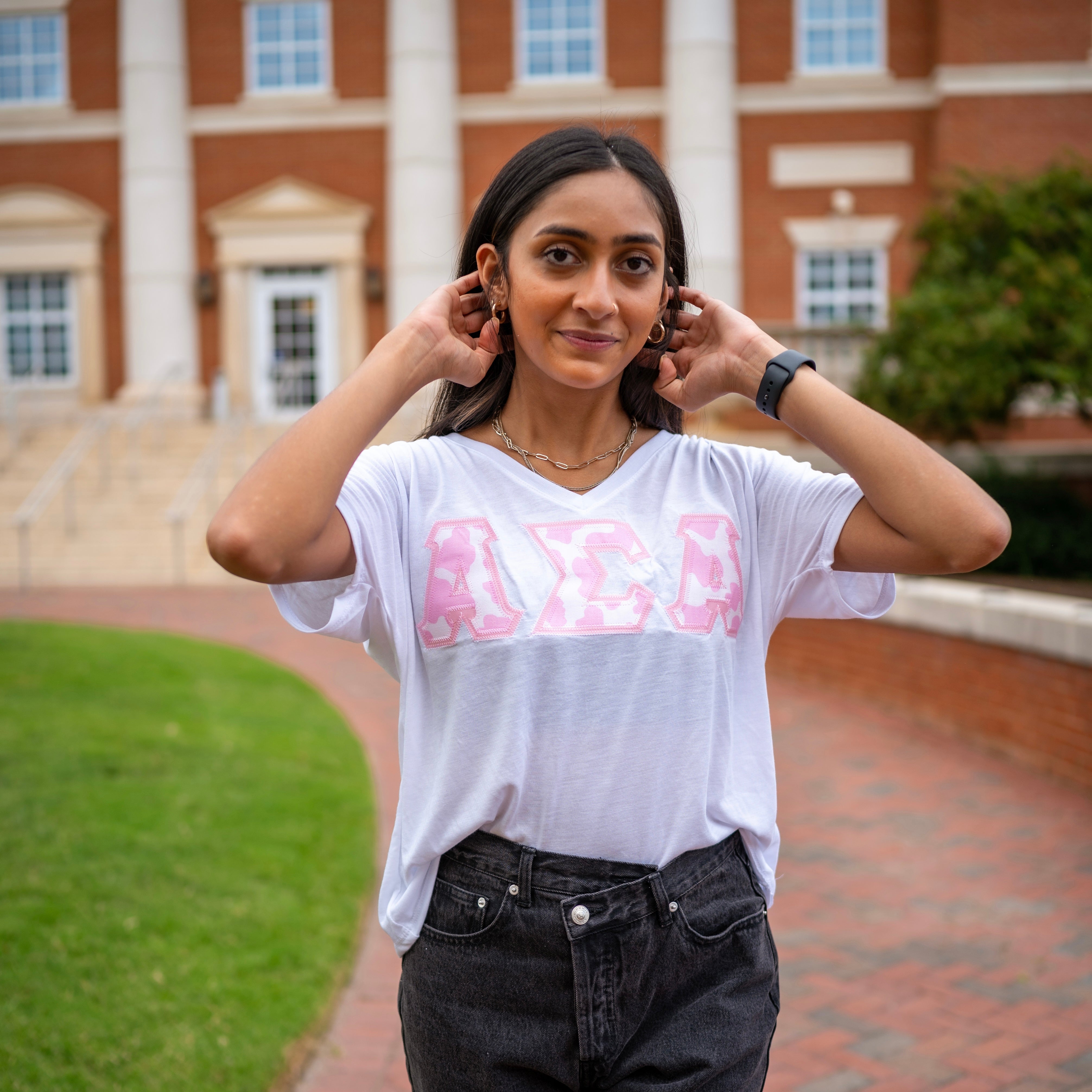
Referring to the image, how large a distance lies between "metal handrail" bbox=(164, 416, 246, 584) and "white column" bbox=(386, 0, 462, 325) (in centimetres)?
411

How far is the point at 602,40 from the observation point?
76.3 feet

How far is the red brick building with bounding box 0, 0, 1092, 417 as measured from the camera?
22281mm

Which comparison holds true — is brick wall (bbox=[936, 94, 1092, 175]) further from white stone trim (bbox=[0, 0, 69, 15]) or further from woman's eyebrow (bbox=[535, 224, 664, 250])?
woman's eyebrow (bbox=[535, 224, 664, 250])

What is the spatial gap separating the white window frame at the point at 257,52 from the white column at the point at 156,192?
3.97 ft

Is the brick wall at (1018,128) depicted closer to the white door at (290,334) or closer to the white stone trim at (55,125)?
the white door at (290,334)

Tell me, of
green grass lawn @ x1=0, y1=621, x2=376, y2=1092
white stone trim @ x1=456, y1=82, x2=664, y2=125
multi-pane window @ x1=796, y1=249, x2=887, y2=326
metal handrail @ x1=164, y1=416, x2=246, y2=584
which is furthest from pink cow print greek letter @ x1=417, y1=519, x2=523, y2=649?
white stone trim @ x1=456, y1=82, x2=664, y2=125

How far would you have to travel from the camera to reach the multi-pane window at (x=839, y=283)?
23078 mm

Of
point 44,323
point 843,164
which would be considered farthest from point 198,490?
point 843,164

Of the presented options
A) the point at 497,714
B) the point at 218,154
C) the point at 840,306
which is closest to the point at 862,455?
the point at 497,714

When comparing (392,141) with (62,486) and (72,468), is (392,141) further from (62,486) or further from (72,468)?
(72,468)

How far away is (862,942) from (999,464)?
10.9m

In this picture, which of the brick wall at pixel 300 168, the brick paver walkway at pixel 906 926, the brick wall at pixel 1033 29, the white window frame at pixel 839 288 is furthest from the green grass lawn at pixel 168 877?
the brick wall at pixel 1033 29

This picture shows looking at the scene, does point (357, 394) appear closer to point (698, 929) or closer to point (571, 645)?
point (571, 645)

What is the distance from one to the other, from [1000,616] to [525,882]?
20.5ft
